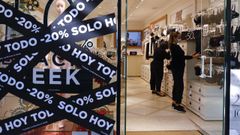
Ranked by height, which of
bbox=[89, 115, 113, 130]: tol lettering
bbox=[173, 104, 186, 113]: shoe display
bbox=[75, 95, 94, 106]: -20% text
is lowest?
bbox=[173, 104, 186, 113]: shoe display

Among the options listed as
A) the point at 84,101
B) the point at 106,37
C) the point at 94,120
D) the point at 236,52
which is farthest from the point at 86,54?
the point at 236,52

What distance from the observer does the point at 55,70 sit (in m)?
2.27

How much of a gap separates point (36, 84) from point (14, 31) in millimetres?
426

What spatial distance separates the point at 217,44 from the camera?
16.7ft

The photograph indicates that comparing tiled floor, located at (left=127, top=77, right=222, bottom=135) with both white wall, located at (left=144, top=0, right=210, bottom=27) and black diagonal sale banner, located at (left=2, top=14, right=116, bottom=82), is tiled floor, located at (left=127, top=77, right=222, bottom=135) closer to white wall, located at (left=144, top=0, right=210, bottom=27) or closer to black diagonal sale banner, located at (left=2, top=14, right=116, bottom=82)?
white wall, located at (left=144, top=0, right=210, bottom=27)

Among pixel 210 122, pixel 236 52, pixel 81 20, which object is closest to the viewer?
pixel 81 20

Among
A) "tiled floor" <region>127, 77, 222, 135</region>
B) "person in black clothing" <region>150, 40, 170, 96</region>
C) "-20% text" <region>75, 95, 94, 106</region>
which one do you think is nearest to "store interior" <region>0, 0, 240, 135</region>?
"tiled floor" <region>127, 77, 222, 135</region>

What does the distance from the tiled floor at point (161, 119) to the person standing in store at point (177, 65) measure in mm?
245

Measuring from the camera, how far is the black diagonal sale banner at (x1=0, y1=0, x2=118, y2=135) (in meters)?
2.21

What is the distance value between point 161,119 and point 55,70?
333cm

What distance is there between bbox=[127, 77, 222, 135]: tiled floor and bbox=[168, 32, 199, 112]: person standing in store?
0.80ft

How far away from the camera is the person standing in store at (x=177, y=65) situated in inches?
226

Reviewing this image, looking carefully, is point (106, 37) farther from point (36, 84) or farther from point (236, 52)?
point (236, 52)

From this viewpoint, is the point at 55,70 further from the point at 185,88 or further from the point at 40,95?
the point at 185,88
